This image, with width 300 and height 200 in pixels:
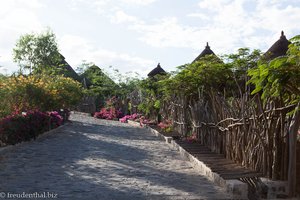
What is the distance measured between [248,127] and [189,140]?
4.84m

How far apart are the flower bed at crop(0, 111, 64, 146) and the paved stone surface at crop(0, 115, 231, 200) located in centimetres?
29

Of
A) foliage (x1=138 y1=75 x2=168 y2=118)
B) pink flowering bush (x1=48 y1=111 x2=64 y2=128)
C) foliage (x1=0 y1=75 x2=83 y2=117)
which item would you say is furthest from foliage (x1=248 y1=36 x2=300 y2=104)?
foliage (x1=138 y1=75 x2=168 y2=118)

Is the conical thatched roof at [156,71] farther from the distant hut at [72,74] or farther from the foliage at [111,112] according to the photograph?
the distant hut at [72,74]

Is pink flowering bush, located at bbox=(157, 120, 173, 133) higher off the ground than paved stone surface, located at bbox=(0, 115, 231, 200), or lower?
higher

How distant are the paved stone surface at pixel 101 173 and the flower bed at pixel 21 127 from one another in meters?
0.29

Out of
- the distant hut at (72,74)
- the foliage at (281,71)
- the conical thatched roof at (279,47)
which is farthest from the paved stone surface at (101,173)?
the distant hut at (72,74)

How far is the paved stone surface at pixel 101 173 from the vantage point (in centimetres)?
631

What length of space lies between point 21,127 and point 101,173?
4.33m

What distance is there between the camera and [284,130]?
6234 millimetres

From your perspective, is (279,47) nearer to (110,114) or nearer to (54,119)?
(54,119)

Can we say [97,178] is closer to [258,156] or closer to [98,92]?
[258,156]

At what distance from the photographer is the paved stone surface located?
631 cm

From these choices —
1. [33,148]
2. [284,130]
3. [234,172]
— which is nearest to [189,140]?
[33,148]

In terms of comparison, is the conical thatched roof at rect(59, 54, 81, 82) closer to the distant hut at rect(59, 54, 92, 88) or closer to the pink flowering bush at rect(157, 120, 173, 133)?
the distant hut at rect(59, 54, 92, 88)
